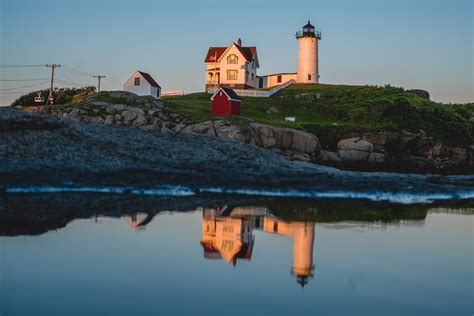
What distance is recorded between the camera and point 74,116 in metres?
51.7

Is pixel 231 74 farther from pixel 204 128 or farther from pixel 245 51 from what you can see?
pixel 204 128

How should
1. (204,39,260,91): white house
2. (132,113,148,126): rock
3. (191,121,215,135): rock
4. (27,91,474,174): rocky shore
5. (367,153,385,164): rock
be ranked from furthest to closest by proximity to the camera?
(204,39,260,91): white house, (132,113,148,126): rock, (367,153,385,164): rock, (191,121,215,135): rock, (27,91,474,174): rocky shore

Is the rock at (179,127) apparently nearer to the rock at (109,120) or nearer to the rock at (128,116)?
the rock at (128,116)

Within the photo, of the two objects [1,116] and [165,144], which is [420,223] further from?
[1,116]

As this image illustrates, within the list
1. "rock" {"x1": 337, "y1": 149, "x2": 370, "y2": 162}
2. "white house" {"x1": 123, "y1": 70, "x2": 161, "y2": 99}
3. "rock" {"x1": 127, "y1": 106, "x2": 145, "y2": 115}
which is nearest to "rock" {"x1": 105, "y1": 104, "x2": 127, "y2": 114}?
"rock" {"x1": 127, "y1": 106, "x2": 145, "y2": 115}

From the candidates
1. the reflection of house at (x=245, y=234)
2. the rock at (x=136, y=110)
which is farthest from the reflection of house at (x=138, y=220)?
the rock at (x=136, y=110)

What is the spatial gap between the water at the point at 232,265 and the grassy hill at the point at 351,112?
3558cm

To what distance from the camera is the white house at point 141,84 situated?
65438 mm

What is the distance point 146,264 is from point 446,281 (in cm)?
470

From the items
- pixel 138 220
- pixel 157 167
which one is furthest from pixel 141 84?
pixel 138 220

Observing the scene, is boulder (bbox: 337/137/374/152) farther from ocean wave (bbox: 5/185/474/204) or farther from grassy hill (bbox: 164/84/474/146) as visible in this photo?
ocean wave (bbox: 5/185/474/204)

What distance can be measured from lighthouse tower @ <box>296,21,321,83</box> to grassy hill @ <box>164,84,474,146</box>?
8.16 metres

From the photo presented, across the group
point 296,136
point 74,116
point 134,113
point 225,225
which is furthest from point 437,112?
point 225,225

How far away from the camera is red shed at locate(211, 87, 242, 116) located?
53.6 meters
